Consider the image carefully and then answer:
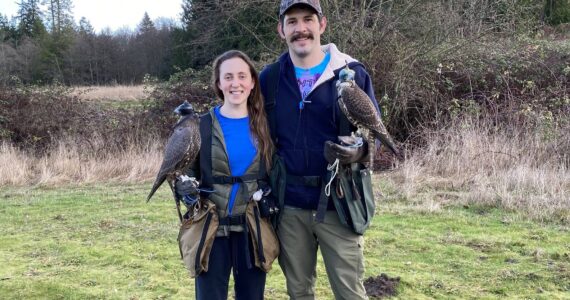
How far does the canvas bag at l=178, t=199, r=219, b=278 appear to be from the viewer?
299cm

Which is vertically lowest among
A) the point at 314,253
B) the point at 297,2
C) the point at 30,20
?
the point at 314,253

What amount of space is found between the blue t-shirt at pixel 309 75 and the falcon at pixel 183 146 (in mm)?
698

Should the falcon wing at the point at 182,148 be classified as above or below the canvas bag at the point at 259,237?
above

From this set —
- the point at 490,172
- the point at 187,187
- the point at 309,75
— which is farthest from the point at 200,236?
the point at 490,172

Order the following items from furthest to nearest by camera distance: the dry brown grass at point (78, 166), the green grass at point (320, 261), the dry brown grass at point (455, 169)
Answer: the dry brown grass at point (78, 166) < the dry brown grass at point (455, 169) < the green grass at point (320, 261)

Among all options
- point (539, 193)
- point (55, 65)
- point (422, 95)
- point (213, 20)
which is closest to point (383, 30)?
point (422, 95)

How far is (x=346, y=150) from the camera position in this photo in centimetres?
287

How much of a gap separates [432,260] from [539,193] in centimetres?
326

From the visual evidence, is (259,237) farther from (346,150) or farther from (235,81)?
(235,81)

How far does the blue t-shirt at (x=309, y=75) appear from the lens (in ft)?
10.5

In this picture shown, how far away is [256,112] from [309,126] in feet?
Result: 1.13

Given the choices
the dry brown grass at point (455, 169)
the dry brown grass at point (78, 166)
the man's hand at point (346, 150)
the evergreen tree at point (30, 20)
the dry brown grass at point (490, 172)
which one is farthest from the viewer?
the evergreen tree at point (30, 20)

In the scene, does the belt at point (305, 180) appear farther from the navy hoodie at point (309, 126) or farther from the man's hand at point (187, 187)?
the man's hand at point (187, 187)

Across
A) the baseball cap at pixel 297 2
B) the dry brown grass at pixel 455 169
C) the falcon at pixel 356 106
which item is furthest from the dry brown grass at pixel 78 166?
the falcon at pixel 356 106
